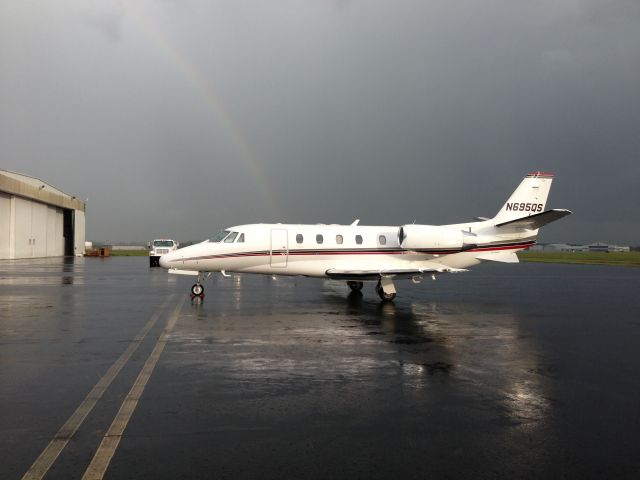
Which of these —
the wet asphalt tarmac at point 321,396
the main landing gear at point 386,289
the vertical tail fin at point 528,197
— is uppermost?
the vertical tail fin at point 528,197

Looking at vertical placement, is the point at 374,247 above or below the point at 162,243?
below

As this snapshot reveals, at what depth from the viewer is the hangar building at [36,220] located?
2329 inches

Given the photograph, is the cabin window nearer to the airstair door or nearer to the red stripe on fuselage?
the red stripe on fuselage

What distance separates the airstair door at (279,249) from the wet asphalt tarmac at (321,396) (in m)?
4.97

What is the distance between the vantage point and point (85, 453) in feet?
16.4

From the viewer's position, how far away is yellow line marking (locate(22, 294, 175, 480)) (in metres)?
4.67

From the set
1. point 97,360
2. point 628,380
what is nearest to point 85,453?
point 97,360

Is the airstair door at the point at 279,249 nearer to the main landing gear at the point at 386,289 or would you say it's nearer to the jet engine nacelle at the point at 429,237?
the main landing gear at the point at 386,289

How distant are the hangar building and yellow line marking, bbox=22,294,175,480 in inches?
2191

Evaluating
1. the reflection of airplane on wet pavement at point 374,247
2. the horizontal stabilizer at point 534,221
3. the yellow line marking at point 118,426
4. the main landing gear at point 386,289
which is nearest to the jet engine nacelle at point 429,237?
the reflection of airplane on wet pavement at point 374,247

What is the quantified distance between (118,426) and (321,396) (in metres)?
2.50

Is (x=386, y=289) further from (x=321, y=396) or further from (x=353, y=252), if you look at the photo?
(x=321, y=396)

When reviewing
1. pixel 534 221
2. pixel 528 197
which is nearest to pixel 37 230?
pixel 528 197

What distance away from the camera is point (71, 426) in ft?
18.9
